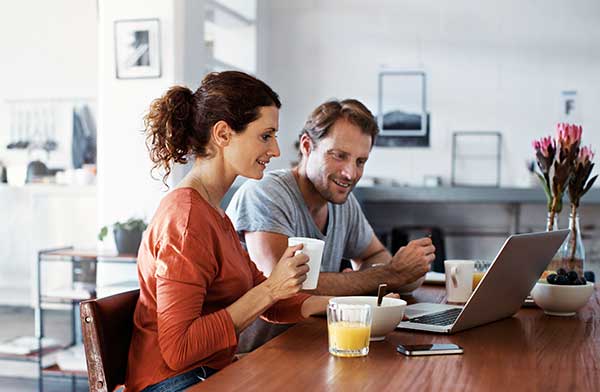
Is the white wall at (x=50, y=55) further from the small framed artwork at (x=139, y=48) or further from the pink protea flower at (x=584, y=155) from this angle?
the pink protea flower at (x=584, y=155)

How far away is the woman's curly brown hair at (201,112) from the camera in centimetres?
177

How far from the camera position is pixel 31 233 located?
255 inches

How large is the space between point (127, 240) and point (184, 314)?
8.43 ft

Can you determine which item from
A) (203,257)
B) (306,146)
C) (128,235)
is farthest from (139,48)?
(203,257)

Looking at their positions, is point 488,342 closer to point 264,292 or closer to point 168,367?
point 264,292

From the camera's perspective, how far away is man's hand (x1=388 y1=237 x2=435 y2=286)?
209 cm

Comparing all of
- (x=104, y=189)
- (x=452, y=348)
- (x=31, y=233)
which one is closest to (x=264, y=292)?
(x=452, y=348)

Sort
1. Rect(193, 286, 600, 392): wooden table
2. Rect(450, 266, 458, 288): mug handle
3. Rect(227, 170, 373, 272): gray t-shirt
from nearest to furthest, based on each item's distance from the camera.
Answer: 1. Rect(193, 286, 600, 392): wooden table
2. Rect(450, 266, 458, 288): mug handle
3. Rect(227, 170, 373, 272): gray t-shirt

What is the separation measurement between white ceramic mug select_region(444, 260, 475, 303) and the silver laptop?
0.49 ft

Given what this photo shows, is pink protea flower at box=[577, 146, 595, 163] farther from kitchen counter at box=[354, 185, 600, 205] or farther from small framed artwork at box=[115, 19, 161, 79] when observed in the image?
kitchen counter at box=[354, 185, 600, 205]

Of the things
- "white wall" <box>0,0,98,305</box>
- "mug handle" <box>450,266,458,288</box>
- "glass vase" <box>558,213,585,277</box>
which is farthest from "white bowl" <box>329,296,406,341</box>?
"white wall" <box>0,0,98,305</box>

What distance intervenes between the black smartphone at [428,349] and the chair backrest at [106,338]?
56 cm

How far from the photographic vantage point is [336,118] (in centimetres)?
248

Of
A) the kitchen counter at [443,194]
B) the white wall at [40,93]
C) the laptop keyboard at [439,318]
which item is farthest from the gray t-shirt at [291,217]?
the white wall at [40,93]
